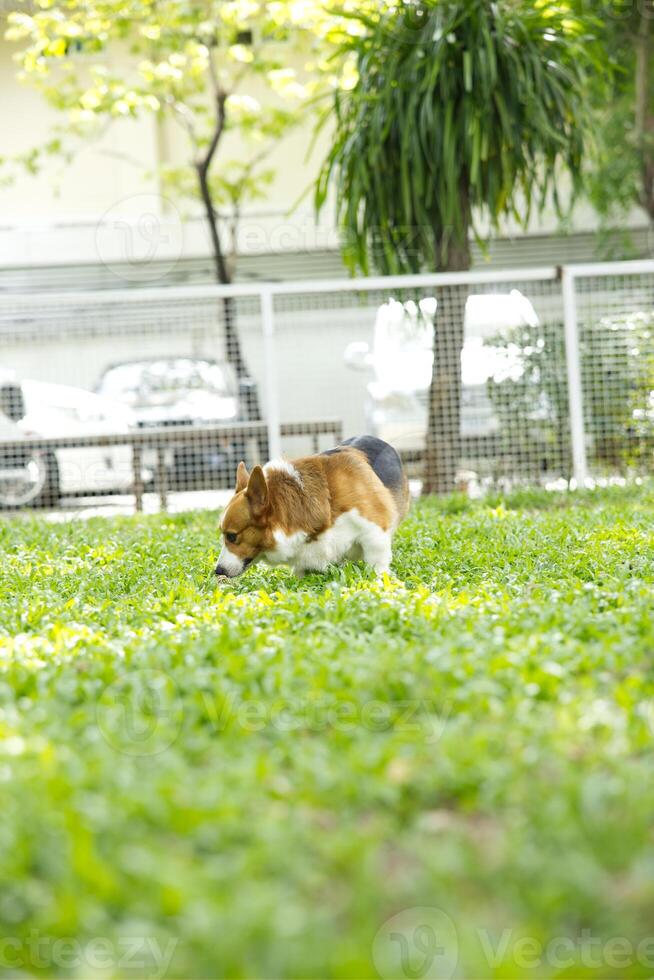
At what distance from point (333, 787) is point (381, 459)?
10.7 ft

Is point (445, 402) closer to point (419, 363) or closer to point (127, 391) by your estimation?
point (419, 363)

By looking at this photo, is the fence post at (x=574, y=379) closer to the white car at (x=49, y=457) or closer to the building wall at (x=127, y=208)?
the white car at (x=49, y=457)

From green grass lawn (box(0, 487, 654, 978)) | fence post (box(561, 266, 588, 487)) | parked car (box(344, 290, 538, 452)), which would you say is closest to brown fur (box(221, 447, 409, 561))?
green grass lawn (box(0, 487, 654, 978))

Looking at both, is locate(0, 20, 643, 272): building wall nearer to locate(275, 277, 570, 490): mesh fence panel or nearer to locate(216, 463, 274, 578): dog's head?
locate(275, 277, 570, 490): mesh fence panel

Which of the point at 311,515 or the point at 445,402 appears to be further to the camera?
the point at 445,402

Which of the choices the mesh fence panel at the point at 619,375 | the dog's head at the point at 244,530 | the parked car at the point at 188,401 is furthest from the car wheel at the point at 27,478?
the dog's head at the point at 244,530

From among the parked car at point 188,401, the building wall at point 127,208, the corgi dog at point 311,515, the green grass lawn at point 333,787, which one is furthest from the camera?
the building wall at point 127,208

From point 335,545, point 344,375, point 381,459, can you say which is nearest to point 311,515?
point 335,545

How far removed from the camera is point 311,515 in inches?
194

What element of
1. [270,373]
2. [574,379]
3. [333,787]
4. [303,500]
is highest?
[270,373]

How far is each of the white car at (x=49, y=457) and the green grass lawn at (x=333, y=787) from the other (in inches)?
193

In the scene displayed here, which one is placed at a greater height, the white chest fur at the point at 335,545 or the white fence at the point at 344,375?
the white fence at the point at 344,375

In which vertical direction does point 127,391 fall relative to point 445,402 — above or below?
above

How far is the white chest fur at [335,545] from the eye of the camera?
4.93 m
